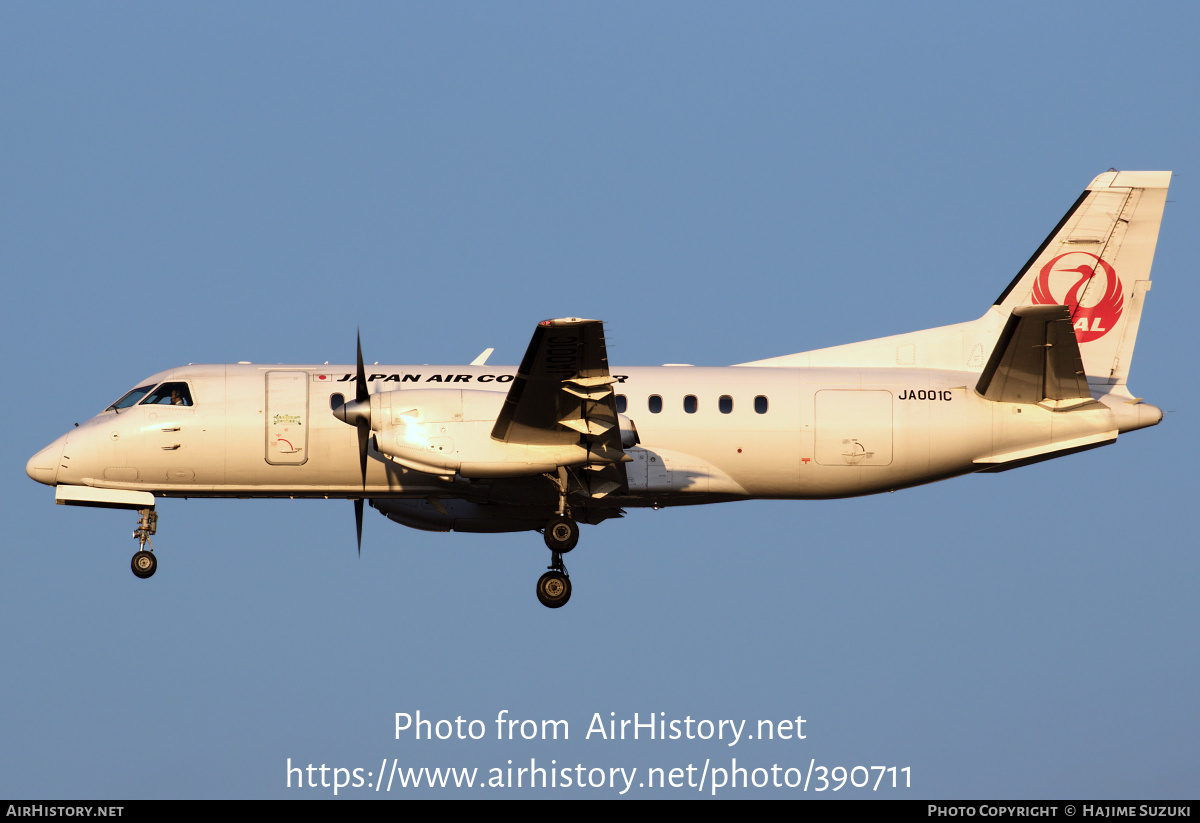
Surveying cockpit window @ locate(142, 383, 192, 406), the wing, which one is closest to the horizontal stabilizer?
the wing

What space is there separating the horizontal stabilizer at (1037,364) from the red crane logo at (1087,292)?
5.89 ft

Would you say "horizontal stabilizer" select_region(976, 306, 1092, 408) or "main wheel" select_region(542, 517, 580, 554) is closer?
"horizontal stabilizer" select_region(976, 306, 1092, 408)

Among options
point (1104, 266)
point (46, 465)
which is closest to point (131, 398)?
point (46, 465)

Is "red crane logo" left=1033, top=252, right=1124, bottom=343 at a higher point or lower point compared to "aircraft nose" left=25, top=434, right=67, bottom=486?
higher

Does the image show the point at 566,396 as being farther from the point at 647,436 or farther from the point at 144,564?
the point at 144,564

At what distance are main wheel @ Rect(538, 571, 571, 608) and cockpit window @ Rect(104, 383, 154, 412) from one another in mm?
6748

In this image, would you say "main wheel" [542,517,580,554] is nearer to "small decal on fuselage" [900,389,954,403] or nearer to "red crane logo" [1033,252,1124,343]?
"small decal on fuselage" [900,389,954,403]

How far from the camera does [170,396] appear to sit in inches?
841

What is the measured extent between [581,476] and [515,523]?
2315 millimetres

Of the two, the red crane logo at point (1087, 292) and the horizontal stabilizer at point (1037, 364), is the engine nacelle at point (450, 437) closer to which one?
the horizontal stabilizer at point (1037, 364)

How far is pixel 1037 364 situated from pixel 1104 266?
9.89ft

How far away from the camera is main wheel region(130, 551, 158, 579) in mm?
21203

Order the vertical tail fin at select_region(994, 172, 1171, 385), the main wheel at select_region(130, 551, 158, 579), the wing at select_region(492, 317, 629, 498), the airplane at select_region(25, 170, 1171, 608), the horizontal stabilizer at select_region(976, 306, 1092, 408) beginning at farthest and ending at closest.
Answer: the vertical tail fin at select_region(994, 172, 1171, 385) → the main wheel at select_region(130, 551, 158, 579) → the airplane at select_region(25, 170, 1171, 608) → the horizontal stabilizer at select_region(976, 306, 1092, 408) → the wing at select_region(492, 317, 629, 498)

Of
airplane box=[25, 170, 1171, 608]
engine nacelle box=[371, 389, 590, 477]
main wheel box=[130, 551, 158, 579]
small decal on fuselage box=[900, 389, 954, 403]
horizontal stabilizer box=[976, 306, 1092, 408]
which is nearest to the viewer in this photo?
engine nacelle box=[371, 389, 590, 477]
